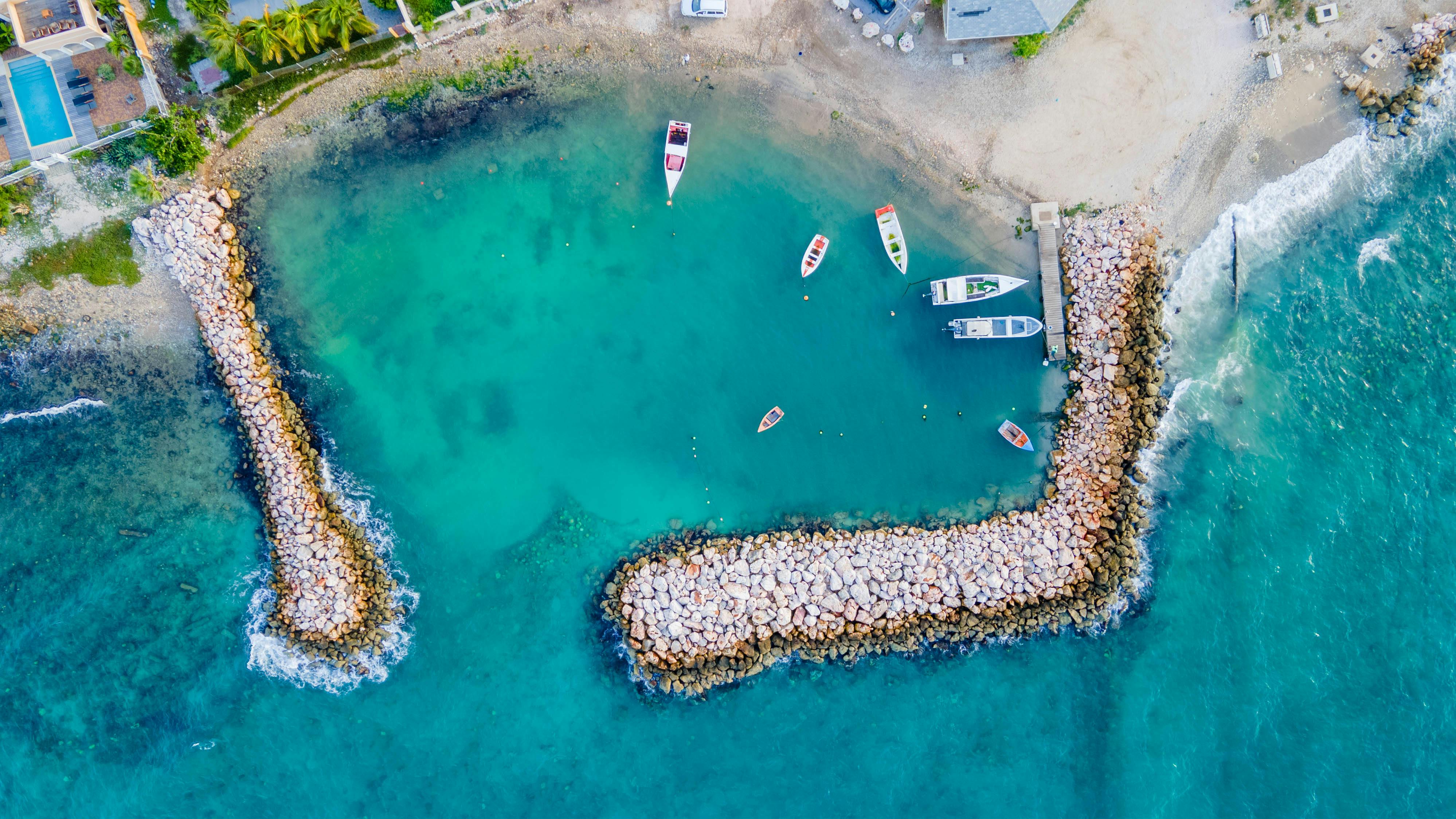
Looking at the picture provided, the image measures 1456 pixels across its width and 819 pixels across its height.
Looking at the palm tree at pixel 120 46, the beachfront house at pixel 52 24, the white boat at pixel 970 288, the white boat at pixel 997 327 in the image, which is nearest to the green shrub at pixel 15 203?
the beachfront house at pixel 52 24

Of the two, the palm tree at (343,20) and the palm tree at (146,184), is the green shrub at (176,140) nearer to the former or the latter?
the palm tree at (146,184)

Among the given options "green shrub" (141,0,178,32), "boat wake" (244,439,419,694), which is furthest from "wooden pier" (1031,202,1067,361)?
"green shrub" (141,0,178,32)

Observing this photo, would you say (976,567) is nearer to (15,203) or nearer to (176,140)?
(176,140)

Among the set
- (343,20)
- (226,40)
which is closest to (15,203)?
(226,40)

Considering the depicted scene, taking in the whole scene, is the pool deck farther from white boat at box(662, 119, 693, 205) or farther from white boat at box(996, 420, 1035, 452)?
white boat at box(996, 420, 1035, 452)

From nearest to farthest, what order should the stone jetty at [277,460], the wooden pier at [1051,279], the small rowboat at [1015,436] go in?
the stone jetty at [277,460]
the wooden pier at [1051,279]
the small rowboat at [1015,436]

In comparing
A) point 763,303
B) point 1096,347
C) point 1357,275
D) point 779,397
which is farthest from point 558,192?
point 1357,275
